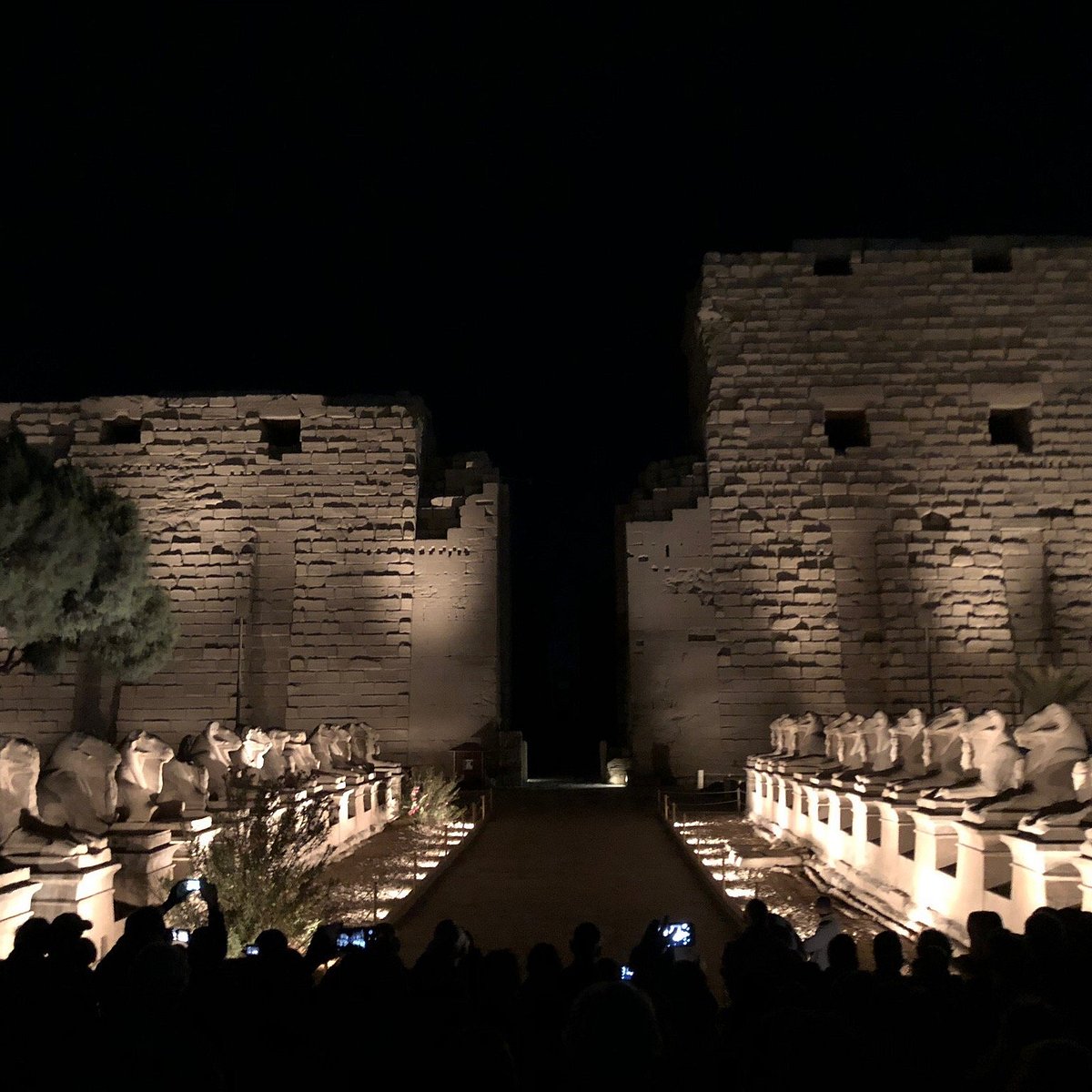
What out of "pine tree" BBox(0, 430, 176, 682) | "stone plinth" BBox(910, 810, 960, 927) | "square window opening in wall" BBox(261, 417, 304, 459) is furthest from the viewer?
"square window opening in wall" BBox(261, 417, 304, 459)

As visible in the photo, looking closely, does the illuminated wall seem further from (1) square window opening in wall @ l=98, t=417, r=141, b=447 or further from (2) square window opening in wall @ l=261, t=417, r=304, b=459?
(1) square window opening in wall @ l=98, t=417, r=141, b=447

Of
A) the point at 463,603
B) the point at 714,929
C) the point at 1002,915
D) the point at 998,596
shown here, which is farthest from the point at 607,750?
the point at 1002,915

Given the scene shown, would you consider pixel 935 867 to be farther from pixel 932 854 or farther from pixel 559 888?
pixel 559 888

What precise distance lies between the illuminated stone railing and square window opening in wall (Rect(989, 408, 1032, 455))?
40.5 ft

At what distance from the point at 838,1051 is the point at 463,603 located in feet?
65.3

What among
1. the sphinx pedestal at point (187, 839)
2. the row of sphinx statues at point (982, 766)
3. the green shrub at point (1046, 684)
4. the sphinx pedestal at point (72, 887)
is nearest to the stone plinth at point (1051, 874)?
the row of sphinx statues at point (982, 766)

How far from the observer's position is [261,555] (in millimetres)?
22562

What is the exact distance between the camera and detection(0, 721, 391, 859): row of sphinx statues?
20.2 feet

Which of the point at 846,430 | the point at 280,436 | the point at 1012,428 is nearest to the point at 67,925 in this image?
the point at 280,436

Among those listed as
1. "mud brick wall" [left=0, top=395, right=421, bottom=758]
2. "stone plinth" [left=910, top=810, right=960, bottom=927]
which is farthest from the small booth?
"stone plinth" [left=910, top=810, right=960, bottom=927]

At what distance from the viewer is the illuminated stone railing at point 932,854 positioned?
20.2 feet

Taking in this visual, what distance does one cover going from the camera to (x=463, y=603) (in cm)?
2197

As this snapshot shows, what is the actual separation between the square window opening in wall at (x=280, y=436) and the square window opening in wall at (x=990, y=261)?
14402 millimetres

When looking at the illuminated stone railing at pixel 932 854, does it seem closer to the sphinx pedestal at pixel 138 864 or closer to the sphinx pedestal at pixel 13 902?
the sphinx pedestal at pixel 138 864
